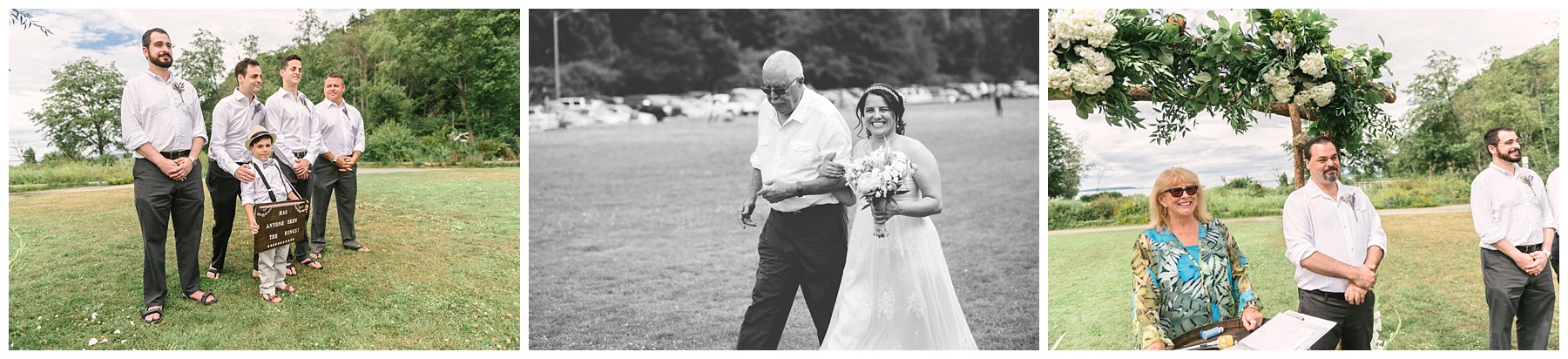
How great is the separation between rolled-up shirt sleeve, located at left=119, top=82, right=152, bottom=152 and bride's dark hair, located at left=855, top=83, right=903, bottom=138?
3.68 m

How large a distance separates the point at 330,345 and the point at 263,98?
54.3 inches

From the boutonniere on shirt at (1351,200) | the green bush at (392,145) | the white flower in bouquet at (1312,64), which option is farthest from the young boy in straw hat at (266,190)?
the boutonniere on shirt at (1351,200)

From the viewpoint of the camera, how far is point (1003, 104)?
6.34 meters

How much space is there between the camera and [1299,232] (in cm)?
458

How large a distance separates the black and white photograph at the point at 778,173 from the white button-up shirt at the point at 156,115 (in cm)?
174

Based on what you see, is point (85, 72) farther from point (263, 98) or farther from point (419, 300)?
point (419, 300)

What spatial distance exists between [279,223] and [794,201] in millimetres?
2718

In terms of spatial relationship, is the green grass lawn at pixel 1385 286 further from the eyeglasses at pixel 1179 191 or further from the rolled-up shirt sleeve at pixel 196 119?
the rolled-up shirt sleeve at pixel 196 119

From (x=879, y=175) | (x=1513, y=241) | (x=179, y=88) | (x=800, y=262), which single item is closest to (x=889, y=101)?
(x=879, y=175)

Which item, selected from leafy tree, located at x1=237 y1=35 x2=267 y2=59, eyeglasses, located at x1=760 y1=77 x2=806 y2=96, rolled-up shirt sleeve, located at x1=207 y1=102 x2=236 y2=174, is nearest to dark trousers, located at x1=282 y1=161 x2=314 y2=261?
rolled-up shirt sleeve, located at x1=207 y1=102 x2=236 y2=174

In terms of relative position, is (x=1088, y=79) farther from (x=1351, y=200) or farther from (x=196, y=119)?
(x=196, y=119)

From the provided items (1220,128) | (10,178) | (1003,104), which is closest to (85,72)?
(10,178)

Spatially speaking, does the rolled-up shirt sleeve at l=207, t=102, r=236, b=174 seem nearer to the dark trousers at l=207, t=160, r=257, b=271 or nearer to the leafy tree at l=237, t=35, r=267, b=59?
the dark trousers at l=207, t=160, r=257, b=271

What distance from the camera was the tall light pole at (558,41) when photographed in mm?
5426
